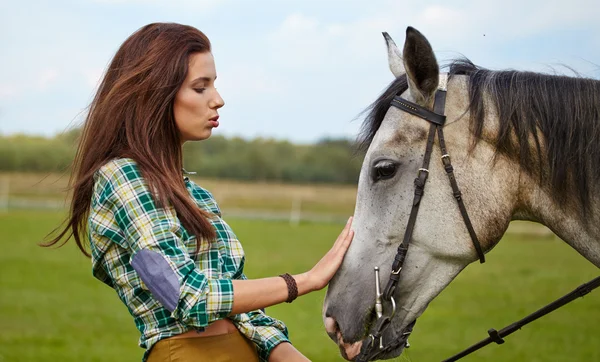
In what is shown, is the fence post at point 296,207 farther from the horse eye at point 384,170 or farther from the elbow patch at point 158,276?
the elbow patch at point 158,276

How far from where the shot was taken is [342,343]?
2.71 meters

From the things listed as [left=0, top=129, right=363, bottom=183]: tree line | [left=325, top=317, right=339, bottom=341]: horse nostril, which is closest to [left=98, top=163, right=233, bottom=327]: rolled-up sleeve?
[left=325, top=317, right=339, bottom=341]: horse nostril

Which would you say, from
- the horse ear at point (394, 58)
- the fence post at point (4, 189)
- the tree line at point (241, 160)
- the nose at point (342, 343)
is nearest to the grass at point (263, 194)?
the fence post at point (4, 189)

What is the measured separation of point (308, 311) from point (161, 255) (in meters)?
9.47

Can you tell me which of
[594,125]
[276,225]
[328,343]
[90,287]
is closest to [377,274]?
[594,125]

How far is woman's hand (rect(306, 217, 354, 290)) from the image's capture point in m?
2.49

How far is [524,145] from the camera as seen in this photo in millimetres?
2664

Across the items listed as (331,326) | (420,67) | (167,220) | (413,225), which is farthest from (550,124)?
(167,220)

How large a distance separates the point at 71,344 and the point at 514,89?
24.3ft

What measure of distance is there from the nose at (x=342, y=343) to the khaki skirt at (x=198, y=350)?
389mm

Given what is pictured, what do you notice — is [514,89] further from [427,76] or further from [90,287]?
[90,287]

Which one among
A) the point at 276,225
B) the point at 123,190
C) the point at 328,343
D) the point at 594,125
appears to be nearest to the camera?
the point at 123,190

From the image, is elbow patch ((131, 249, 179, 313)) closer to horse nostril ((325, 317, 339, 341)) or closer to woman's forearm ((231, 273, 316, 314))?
woman's forearm ((231, 273, 316, 314))

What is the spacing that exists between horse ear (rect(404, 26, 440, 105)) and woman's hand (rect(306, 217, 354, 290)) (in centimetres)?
59
